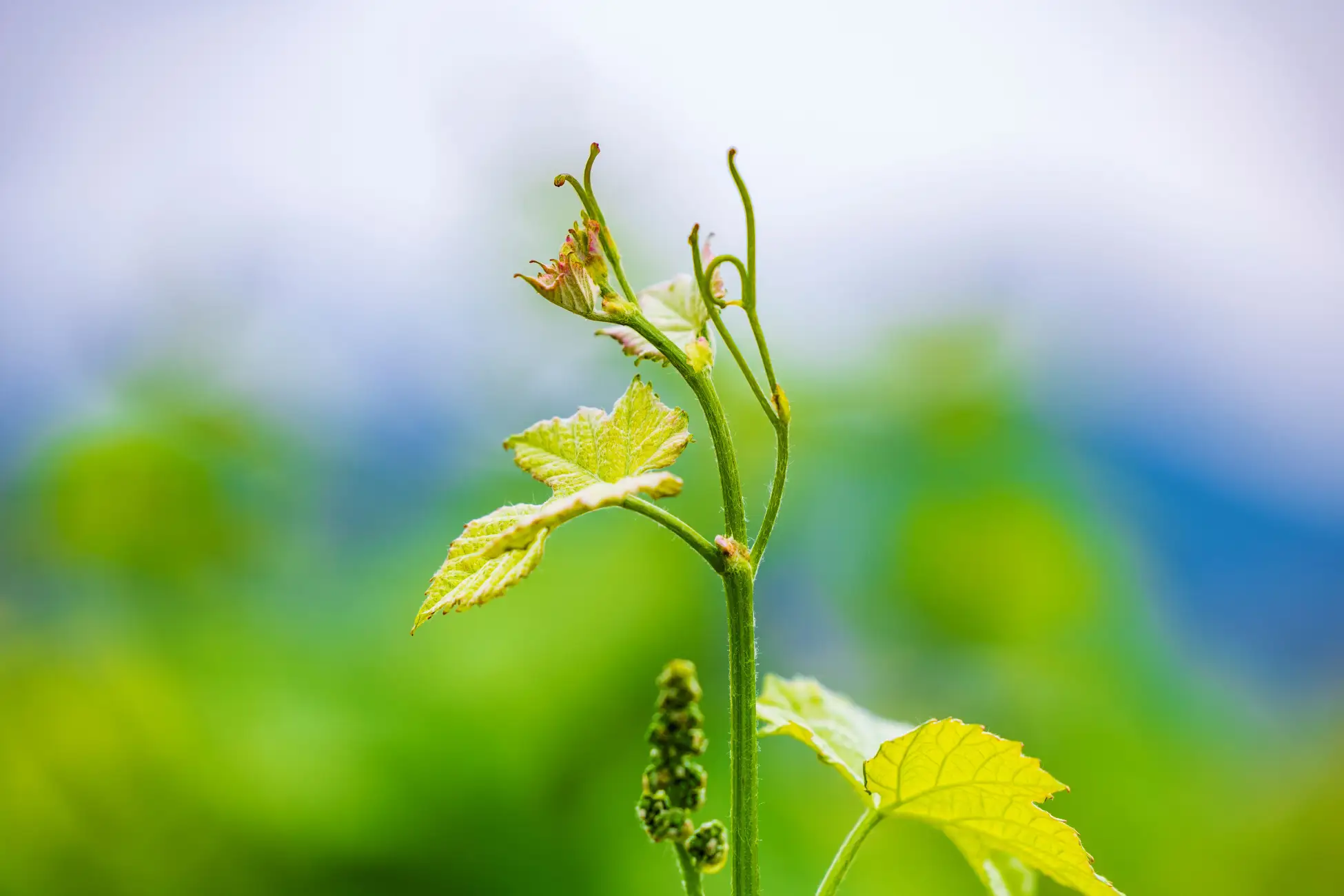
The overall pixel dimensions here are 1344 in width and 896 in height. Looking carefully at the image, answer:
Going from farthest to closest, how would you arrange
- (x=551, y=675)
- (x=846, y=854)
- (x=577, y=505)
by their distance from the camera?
(x=551, y=675), (x=846, y=854), (x=577, y=505)

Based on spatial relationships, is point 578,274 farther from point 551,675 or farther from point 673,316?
point 551,675

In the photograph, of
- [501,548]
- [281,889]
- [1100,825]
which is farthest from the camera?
[1100,825]

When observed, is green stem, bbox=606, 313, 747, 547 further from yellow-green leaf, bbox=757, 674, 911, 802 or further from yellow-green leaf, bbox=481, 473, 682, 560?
yellow-green leaf, bbox=757, 674, 911, 802

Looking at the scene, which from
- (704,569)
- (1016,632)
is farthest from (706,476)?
(1016,632)

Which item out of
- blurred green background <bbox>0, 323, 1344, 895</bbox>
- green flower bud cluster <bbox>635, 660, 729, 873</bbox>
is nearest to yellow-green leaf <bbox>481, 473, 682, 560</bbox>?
green flower bud cluster <bbox>635, 660, 729, 873</bbox>

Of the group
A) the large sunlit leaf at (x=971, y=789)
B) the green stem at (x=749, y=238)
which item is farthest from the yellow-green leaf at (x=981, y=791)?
the green stem at (x=749, y=238)

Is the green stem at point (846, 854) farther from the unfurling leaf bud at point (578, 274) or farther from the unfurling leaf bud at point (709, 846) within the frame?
the unfurling leaf bud at point (578, 274)

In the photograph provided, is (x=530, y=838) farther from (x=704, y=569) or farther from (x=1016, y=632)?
(x=1016, y=632)

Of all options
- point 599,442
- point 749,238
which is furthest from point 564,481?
point 749,238
